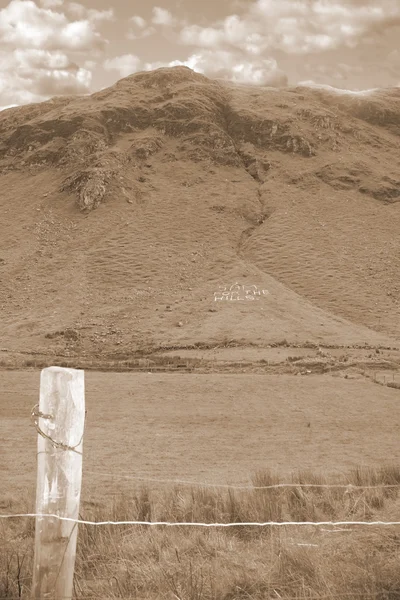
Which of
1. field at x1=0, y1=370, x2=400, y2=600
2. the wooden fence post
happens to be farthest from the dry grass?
the wooden fence post

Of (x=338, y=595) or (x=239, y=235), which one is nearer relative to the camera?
Answer: (x=338, y=595)

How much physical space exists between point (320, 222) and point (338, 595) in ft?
184

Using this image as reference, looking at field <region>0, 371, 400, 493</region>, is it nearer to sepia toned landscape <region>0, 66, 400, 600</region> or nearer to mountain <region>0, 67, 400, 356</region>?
sepia toned landscape <region>0, 66, 400, 600</region>

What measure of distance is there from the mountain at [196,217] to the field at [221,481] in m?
12.5

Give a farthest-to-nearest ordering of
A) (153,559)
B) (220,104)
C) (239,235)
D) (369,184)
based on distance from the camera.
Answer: (220,104)
(369,184)
(239,235)
(153,559)

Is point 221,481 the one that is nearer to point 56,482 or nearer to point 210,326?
point 56,482

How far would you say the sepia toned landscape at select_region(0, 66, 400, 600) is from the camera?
5.75 metres

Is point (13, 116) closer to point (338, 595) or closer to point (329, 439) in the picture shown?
point (329, 439)

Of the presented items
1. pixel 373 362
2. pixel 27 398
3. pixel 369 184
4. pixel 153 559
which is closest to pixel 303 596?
pixel 153 559

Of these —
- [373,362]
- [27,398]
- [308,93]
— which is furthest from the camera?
[308,93]

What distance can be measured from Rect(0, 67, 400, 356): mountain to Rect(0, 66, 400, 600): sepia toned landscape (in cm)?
24

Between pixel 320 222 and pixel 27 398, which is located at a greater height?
pixel 320 222

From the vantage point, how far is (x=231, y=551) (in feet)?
18.4

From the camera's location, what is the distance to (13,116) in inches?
3376
